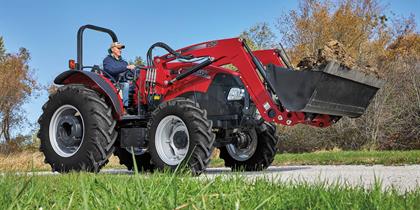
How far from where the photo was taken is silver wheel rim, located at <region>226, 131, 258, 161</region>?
9.00 meters

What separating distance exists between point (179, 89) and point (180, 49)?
26.4 inches

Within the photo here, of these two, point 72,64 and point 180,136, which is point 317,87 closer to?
point 180,136

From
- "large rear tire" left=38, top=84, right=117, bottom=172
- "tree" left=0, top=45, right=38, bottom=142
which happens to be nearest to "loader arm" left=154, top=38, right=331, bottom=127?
"large rear tire" left=38, top=84, right=117, bottom=172

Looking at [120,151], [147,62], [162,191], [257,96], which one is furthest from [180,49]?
[162,191]

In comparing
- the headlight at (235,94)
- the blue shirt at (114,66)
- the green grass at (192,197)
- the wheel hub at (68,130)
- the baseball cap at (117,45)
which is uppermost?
the baseball cap at (117,45)

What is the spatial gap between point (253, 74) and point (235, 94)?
0.67 m

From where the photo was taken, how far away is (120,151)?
9.49 meters

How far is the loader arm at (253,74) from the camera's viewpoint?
Answer: 23.8 ft

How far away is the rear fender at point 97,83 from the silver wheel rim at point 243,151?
7.05 feet

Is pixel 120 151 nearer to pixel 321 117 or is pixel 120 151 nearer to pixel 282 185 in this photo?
pixel 321 117

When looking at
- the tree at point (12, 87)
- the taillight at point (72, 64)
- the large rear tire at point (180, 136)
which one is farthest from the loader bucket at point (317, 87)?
the tree at point (12, 87)

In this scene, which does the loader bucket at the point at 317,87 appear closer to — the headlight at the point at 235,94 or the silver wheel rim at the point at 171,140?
the headlight at the point at 235,94

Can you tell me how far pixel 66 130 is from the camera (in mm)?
8609

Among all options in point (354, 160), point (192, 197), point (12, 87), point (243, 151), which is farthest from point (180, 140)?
point (12, 87)
